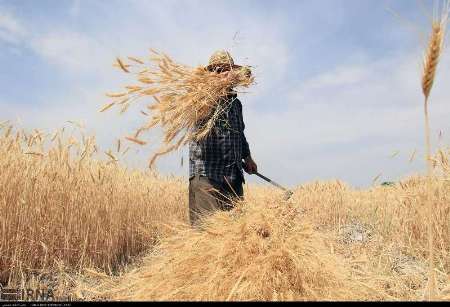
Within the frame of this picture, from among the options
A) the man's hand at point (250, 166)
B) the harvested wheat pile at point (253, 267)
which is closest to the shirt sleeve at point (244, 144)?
the man's hand at point (250, 166)

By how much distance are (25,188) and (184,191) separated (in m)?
3.38

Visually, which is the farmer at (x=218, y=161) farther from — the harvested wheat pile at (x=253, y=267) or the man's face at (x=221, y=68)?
the harvested wheat pile at (x=253, y=267)

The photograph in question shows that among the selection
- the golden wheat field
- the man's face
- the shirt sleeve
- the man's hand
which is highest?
the man's face

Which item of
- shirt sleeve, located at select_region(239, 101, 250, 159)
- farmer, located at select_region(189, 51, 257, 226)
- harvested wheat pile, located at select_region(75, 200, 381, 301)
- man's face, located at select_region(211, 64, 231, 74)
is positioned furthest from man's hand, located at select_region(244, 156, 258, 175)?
harvested wheat pile, located at select_region(75, 200, 381, 301)

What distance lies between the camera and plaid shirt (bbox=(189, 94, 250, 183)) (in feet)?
12.4

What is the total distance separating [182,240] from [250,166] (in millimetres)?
1281

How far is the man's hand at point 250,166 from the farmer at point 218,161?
0.65 ft

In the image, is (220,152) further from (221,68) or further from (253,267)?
(253,267)

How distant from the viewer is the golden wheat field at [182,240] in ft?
8.24

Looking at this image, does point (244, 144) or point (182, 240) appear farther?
point (244, 144)

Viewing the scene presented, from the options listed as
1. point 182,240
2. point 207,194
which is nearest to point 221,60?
point 207,194

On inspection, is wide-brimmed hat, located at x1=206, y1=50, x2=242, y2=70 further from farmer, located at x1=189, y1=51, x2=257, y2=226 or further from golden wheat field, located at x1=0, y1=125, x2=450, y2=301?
golden wheat field, located at x1=0, y1=125, x2=450, y2=301

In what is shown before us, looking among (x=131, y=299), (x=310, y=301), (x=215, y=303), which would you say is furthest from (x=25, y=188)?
(x=310, y=301)

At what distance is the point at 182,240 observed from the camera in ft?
9.75
